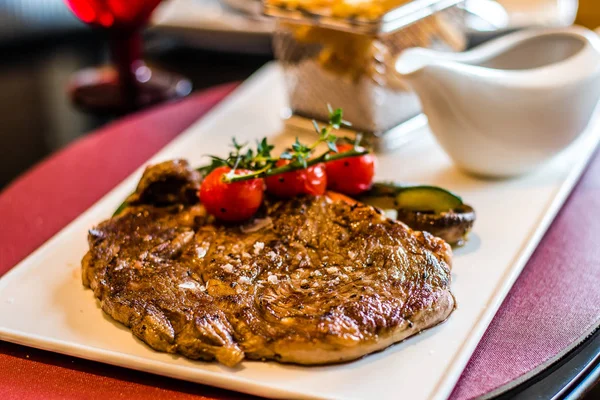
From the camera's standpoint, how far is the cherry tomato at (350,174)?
1822 mm

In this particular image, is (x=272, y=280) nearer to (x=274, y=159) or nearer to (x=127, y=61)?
(x=274, y=159)

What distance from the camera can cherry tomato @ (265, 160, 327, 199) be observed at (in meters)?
1.76

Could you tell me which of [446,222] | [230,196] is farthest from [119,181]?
[446,222]

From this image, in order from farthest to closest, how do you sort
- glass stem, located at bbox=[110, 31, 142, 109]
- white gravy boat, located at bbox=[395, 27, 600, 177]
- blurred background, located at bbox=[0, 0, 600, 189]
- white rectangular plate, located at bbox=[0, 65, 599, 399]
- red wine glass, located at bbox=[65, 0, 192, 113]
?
blurred background, located at bbox=[0, 0, 600, 189], glass stem, located at bbox=[110, 31, 142, 109], red wine glass, located at bbox=[65, 0, 192, 113], white gravy boat, located at bbox=[395, 27, 600, 177], white rectangular plate, located at bbox=[0, 65, 599, 399]

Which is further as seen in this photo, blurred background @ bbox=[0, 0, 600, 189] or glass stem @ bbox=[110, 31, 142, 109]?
blurred background @ bbox=[0, 0, 600, 189]

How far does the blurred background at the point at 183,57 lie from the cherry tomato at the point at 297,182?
1363 mm

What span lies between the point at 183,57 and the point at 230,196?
1.93 meters

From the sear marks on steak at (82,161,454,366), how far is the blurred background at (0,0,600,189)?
1.45m

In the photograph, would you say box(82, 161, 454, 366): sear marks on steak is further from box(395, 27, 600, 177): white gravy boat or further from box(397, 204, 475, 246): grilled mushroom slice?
box(395, 27, 600, 177): white gravy boat

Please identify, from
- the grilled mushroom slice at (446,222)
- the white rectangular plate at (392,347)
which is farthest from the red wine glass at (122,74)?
the grilled mushroom slice at (446,222)

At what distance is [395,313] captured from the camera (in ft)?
4.60

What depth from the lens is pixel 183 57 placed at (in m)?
3.47

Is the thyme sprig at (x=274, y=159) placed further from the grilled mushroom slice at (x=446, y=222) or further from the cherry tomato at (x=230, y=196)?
the grilled mushroom slice at (x=446, y=222)

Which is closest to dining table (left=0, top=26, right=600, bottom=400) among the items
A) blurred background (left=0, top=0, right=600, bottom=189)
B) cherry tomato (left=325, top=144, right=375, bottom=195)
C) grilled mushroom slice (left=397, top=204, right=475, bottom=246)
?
blurred background (left=0, top=0, right=600, bottom=189)
